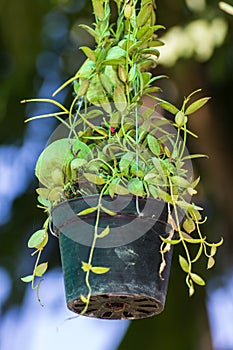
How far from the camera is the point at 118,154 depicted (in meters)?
1.22

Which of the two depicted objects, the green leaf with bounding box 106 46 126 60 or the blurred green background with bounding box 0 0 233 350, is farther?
the blurred green background with bounding box 0 0 233 350

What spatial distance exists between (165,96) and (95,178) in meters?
2.17

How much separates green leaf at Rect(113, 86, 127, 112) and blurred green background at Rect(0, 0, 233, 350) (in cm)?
161

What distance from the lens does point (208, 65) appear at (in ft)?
10.3

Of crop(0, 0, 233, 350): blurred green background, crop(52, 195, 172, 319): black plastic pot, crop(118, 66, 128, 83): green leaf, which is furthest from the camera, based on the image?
crop(0, 0, 233, 350): blurred green background

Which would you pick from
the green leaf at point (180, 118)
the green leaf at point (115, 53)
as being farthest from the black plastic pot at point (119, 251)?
the green leaf at point (115, 53)

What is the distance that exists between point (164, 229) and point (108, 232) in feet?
0.36

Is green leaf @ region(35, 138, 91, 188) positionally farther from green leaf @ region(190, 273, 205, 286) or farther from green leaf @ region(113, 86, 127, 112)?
green leaf @ region(190, 273, 205, 286)

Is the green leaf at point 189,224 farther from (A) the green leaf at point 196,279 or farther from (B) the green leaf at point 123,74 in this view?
(B) the green leaf at point 123,74

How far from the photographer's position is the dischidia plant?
114 cm

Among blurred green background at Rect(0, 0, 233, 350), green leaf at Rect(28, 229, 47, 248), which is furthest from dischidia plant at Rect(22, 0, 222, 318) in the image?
blurred green background at Rect(0, 0, 233, 350)

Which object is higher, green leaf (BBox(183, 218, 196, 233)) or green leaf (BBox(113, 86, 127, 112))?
green leaf (BBox(113, 86, 127, 112))

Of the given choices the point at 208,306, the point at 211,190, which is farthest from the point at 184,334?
the point at 211,190

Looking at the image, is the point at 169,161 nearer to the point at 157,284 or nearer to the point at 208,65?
the point at 157,284
